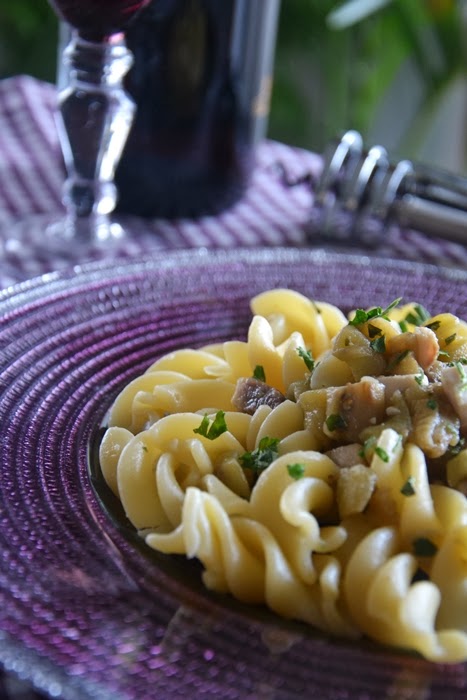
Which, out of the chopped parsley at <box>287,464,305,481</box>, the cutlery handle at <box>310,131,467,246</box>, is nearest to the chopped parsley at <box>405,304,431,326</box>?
the chopped parsley at <box>287,464,305,481</box>

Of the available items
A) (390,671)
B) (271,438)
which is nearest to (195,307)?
Answer: (271,438)

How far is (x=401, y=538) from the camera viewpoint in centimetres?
155

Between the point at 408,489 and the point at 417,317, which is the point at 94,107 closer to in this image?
the point at 417,317

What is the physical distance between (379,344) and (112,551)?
24.0 inches

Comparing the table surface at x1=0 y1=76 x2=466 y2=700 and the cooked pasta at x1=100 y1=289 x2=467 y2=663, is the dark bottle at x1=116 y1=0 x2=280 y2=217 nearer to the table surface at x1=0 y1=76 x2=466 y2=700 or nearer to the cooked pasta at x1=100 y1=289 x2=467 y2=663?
the table surface at x1=0 y1=76 x2=466 y2=700

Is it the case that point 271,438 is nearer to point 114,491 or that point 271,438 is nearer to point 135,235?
point 114,491

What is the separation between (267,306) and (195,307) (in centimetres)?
19

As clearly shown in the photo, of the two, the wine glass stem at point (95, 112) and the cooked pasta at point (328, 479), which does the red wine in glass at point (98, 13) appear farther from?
the cooked pasta at point (328, 479)

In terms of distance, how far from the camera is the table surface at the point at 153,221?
2801mm

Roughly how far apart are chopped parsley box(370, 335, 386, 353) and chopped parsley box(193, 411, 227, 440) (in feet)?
0.97

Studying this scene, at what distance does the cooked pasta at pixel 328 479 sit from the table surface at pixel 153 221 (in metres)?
0.91

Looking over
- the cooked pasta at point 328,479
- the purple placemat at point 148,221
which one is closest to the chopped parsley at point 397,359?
the cooked pasta at point 328,479

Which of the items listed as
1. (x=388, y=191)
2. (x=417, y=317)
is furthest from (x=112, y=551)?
(x=388, y=191)

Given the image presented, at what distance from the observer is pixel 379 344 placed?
1.76m
